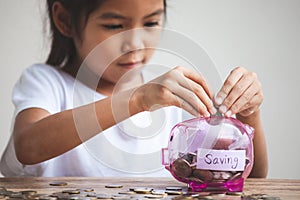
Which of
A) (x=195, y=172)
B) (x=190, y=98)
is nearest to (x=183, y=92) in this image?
(x=190, y=98)

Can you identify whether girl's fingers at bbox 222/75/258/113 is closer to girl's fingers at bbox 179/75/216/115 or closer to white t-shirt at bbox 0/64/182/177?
girl's fingers at bbox 179/75/216/115

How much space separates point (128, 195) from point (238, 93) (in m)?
0.24

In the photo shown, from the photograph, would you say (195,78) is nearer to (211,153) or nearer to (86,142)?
(211,153)

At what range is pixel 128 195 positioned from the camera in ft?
2.59

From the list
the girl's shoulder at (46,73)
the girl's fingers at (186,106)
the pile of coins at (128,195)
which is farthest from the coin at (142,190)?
the girl's shoulder at (46,73)

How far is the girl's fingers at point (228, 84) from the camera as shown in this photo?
86cm

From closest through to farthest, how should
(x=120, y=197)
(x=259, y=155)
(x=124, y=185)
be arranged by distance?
(x=120, y=197), (x=124, y=185), (x=259, y=155)

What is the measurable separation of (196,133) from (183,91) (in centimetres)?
8

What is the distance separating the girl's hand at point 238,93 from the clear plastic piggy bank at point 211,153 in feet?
0.15

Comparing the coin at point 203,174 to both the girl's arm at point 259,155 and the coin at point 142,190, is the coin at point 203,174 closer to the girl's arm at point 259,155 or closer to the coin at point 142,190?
the coin at point 142,190

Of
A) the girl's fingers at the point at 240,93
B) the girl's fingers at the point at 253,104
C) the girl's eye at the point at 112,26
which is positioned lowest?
the girl's fingers at the point at 253,104

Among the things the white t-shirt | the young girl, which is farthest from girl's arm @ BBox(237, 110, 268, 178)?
the white t-shirt

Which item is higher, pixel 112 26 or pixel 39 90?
pixel 112 26

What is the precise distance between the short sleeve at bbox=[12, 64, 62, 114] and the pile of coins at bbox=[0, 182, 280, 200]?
370mm
